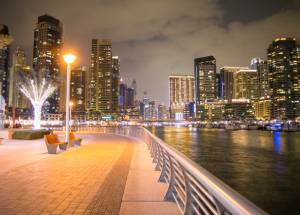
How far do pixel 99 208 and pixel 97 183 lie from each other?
2.33 meters

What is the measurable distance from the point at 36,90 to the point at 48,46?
6126 inches

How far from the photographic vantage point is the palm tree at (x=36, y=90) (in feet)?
111

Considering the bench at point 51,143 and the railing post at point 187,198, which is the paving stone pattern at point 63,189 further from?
the bench at point 51,143

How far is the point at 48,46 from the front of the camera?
179125mm

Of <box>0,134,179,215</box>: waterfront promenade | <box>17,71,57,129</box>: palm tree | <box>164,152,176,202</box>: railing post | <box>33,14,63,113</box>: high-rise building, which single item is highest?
<box>33,14,63,113</box>: high-rise building

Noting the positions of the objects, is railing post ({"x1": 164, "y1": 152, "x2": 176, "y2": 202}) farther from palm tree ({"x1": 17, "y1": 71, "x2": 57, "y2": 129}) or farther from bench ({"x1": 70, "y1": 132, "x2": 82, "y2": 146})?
palm tree ({"x1": 17, "y1": 71, "x2": 57, "y2": 129})

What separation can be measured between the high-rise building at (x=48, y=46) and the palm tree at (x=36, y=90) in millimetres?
129982

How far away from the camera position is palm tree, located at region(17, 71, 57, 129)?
33875mm

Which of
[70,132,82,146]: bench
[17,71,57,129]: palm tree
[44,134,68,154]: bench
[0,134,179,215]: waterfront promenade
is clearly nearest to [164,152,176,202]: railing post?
[0,134,179,215]: waterfront promenade

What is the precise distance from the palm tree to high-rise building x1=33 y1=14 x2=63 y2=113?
12998 cm

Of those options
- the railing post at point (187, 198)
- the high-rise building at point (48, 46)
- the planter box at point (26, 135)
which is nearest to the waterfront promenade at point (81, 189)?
the railing post at point (187, 198)

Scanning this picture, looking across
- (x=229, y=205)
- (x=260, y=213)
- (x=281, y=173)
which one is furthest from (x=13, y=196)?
(x=281, y=173)

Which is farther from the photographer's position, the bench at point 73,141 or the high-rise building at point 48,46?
the high-rise building at point 48,46

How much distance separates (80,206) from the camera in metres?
5.78
